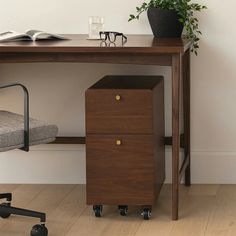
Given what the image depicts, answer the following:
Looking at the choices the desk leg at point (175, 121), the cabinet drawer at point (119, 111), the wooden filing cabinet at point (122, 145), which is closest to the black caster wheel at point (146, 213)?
the wooden filing cabinet at point (122, 145)

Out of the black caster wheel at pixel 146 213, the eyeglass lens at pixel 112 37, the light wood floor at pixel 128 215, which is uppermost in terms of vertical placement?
the eyeglass lens at pixel 112 37

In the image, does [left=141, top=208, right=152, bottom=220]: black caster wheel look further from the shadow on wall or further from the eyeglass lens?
the eyeglass lens

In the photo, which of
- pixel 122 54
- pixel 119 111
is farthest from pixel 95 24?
pixel 119 111

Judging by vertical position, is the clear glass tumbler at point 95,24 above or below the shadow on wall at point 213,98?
above

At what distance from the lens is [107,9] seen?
375 cm

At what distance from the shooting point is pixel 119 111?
320 centimetres

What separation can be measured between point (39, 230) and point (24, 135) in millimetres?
408

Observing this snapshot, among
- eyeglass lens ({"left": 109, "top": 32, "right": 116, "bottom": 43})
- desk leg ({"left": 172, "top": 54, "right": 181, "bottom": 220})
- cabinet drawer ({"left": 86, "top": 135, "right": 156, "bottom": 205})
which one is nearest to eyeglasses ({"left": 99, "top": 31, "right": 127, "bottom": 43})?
eyeglass lens ({"left": 109, "top": 32, "right": 116, "bottom": 43})

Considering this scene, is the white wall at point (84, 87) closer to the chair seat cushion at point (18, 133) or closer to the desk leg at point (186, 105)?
the desk leg at point (186, 105)

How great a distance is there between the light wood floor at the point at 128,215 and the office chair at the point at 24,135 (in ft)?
0.35

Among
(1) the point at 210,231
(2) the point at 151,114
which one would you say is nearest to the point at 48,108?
(2) the point at 151,114

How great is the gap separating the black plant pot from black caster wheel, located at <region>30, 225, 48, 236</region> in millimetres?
1130

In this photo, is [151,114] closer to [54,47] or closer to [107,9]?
[54,47]

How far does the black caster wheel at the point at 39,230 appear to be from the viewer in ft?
9.84
